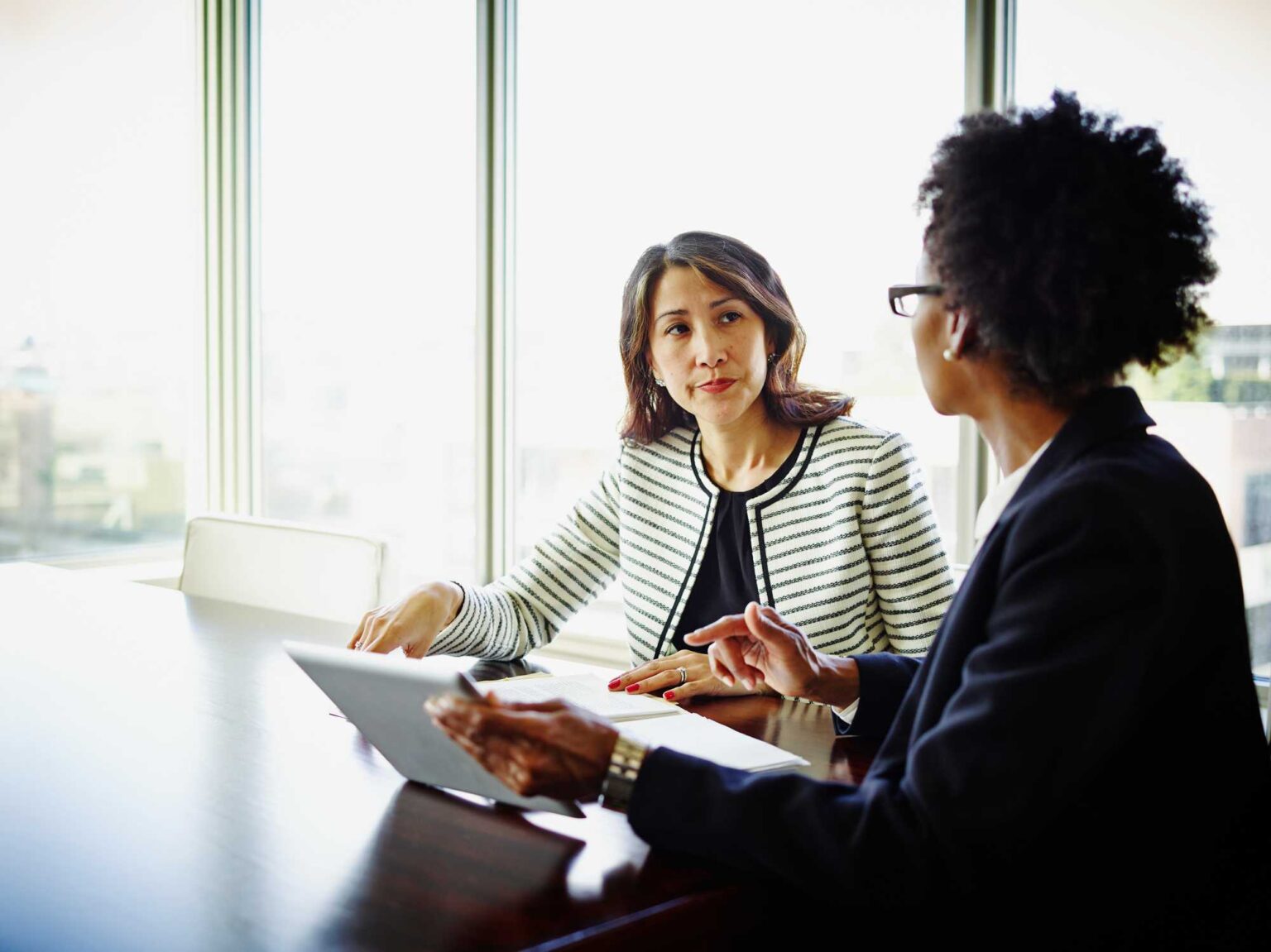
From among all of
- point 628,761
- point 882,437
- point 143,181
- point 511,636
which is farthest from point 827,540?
point 143,181

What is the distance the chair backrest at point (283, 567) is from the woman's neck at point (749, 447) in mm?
662

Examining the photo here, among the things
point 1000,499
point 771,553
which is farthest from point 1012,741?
point 771,553

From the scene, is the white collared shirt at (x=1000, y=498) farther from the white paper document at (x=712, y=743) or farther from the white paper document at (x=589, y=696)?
the white paper document at (x=589, y=696)

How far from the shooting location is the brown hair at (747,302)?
210cm

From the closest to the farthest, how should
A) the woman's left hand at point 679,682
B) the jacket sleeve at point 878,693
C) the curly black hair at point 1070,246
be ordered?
the curly black hair at point 1070,246 → the jacket sleeve at point 878,693 → the woman's left hand at point 679,682

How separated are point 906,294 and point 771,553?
90cm

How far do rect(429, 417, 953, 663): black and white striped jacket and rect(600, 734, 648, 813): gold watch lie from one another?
885 mm

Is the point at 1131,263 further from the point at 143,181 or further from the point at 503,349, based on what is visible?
the point at 143,181

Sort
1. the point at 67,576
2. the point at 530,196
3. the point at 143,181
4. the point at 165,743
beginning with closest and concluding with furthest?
the point at 165,743
the point at 67,576
the point at 530,196
the point at 143,181

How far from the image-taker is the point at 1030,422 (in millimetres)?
1088

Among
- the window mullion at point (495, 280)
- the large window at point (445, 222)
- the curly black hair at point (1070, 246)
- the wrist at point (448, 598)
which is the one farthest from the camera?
the window mullion at point (495, 280)

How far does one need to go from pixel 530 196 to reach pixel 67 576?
1.89 metres

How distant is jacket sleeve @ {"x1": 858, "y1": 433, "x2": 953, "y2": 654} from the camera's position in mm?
1879

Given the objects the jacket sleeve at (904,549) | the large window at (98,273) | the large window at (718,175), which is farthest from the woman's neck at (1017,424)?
the large window at (98,273)
